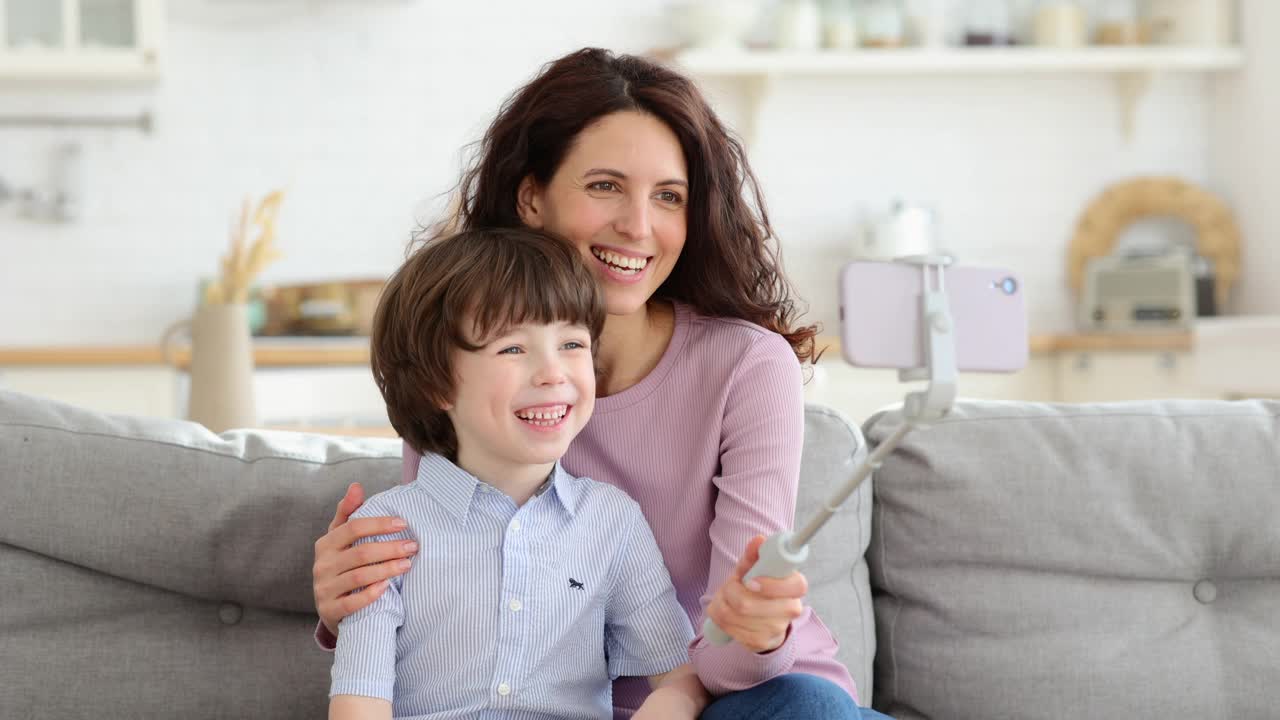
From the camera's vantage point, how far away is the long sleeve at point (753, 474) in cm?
118

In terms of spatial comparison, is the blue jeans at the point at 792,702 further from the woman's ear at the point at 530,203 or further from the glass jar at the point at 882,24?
the glass jar at the point at 882,24

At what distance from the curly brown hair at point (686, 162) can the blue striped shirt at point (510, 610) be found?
30 cm

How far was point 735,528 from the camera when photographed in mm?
1257

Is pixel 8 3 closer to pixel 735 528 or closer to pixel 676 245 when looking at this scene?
pixel 676 245

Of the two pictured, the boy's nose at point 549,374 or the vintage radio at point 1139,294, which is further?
the vintage radio at point 1139,294

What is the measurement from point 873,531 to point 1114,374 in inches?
99.0

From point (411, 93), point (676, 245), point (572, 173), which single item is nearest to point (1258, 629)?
point (676, 245)

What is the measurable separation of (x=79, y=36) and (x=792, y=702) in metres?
3.59

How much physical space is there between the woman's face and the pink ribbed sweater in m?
0.10

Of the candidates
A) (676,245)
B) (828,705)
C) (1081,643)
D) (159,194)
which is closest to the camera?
(828,705)

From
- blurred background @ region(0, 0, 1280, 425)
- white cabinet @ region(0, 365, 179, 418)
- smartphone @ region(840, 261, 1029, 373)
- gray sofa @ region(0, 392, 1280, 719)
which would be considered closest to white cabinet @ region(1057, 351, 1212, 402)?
blurred background @ region(0, 0, 1280, 425)

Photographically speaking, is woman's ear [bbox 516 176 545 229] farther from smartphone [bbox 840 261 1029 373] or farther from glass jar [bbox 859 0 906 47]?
glass jar [bbox 859 0 906 47]

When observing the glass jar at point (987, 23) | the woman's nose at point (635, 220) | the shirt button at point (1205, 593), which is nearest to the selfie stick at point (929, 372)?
the woman's nose at point (635, 220)

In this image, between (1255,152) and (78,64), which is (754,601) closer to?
(78,64)
